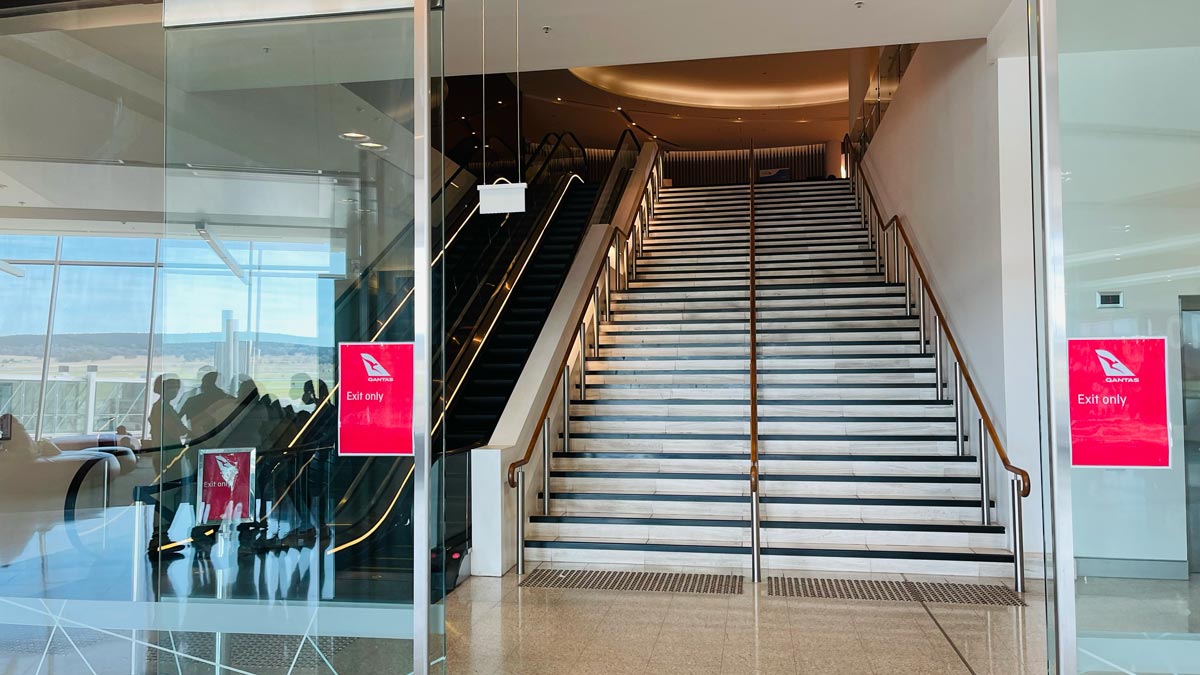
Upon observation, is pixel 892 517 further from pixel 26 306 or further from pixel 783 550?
pixel 26 306

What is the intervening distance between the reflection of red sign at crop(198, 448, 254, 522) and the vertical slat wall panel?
2060 cm

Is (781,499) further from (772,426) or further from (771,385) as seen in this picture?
(771,385)

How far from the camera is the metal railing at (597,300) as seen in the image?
6.37 meters

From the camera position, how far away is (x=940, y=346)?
7996 mm

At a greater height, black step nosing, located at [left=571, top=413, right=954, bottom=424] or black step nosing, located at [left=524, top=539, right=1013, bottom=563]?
black step nosing, located at [left=571, top=413, right=954, bottom=424]

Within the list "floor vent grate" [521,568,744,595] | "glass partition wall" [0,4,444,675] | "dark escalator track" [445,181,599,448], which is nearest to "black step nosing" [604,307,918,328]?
"dark escalator track" [445,181,599,448]

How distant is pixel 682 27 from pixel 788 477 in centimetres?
379

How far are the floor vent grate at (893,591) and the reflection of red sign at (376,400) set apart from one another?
3.38 meters

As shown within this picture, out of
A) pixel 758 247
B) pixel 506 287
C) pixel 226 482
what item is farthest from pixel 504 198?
pixel 758 247

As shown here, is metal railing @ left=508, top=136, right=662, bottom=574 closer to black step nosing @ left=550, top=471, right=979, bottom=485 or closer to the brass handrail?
black step nosing @ left=550, top=471, right=979, bottom=485

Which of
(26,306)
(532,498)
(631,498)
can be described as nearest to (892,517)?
(631,498)

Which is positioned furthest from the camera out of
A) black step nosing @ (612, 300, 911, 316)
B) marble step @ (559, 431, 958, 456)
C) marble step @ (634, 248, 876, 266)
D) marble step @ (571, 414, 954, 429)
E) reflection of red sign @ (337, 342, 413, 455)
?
marble step @ (634, 248, 876, 266)

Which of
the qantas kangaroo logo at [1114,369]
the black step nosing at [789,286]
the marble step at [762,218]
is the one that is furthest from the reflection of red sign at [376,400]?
the marble step at [762,218]

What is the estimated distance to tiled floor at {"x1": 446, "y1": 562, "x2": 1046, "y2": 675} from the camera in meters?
4.00
